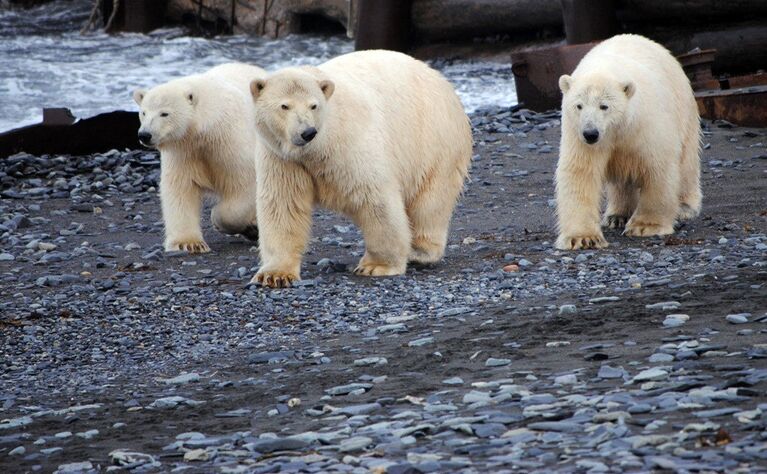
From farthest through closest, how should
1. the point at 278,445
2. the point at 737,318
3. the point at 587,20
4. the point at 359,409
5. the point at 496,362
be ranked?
the point at 587,20
the point at 737,318
the point at 496,362
the point at 359,409
the point at 278,445

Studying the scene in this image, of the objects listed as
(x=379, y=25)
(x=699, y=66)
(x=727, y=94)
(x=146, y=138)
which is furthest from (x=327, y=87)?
(x=379, y=25)

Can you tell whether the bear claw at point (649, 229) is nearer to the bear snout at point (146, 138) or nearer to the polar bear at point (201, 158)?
the polar bear at point (201, 158)

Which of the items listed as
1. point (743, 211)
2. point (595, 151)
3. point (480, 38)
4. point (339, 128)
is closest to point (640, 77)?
point (595, 151)

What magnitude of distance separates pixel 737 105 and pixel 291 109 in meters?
6.15

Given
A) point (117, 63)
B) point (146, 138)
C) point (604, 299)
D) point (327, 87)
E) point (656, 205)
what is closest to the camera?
point (604, 299)

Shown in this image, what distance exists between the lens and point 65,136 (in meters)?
11.7

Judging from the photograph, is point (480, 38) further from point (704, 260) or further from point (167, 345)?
point (167, 345)

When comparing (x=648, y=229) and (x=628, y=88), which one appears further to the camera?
(x=648, y=229)

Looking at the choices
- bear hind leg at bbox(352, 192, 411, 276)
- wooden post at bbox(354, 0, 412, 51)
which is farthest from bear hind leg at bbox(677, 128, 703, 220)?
wooden post at bbox(354, 0, 412, 51)

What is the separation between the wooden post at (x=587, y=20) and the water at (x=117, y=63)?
1404mm

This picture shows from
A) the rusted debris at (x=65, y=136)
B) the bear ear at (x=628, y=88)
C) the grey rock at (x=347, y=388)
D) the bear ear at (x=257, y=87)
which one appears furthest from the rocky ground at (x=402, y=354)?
the rusted debris at (x=65, y=136)

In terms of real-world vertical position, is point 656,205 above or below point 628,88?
below

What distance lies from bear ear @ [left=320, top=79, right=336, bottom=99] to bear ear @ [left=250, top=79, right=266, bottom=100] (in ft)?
0.94

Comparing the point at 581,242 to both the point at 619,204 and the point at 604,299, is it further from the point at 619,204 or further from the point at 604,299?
the point at 604,299
